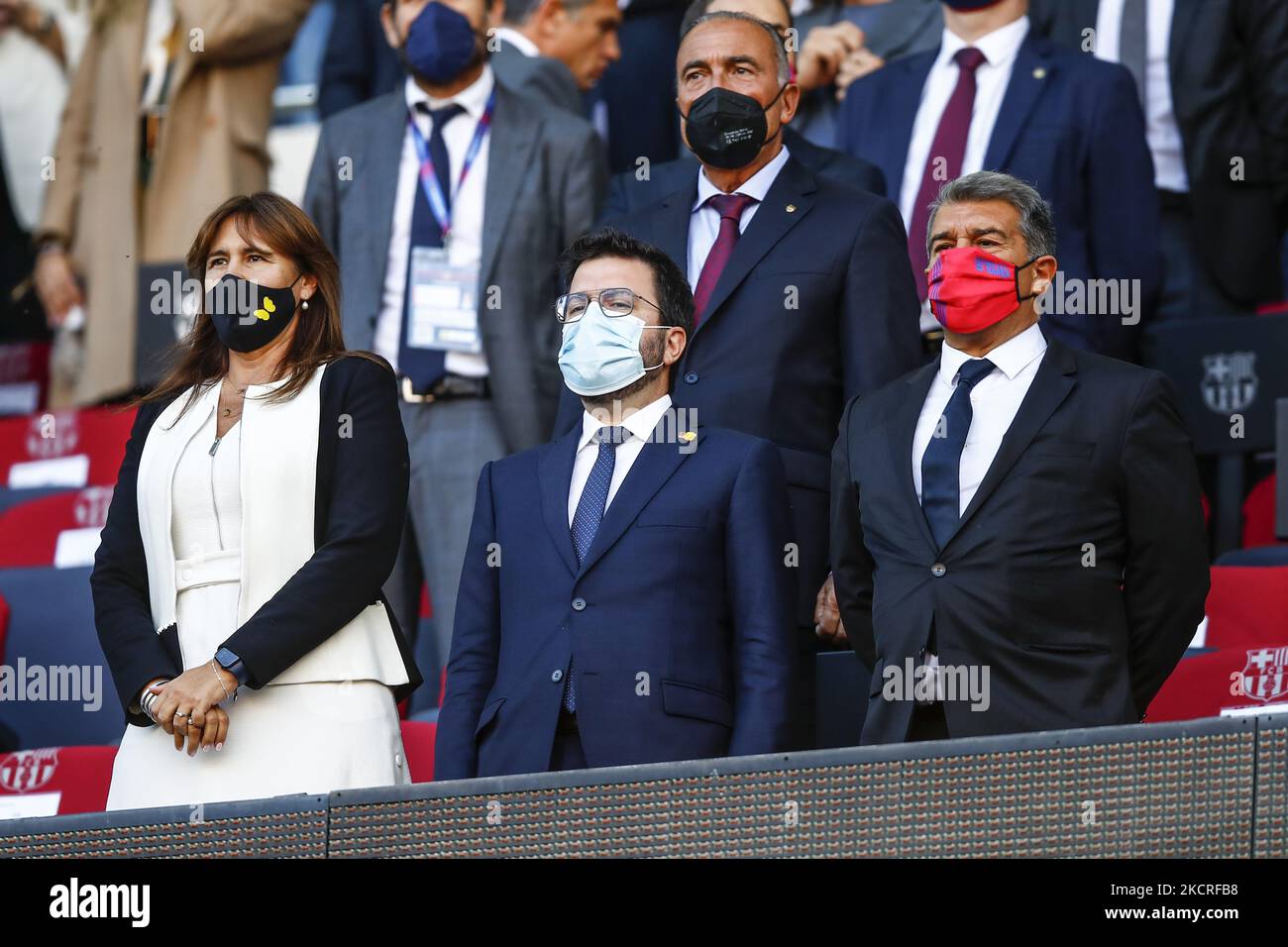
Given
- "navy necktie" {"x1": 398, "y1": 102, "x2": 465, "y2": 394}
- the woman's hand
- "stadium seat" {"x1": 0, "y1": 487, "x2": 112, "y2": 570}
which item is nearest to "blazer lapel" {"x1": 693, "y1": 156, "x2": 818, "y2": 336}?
"navy necktie" {"x1": 398, "y1": 102, "x2": 465, "y2": 394}

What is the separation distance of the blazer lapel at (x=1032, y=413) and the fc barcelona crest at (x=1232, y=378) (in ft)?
7.11

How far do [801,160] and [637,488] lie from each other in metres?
1.58

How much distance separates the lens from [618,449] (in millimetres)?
4824

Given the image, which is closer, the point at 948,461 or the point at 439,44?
the point at 948,461

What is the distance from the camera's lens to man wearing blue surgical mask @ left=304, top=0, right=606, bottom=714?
6.53 meters

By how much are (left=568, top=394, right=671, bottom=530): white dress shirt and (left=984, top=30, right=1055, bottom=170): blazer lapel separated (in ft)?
6.25

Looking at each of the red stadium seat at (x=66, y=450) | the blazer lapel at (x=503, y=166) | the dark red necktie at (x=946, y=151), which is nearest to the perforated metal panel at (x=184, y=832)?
the blazer lapel at (x=503, y=166)

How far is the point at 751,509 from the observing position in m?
4.66

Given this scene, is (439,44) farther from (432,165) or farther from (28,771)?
(28,771)

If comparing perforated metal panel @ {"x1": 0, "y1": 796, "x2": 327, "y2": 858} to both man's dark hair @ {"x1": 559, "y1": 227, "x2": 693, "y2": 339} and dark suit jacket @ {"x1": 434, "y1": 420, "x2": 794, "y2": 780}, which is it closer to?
dark suit jacket @ {"x1": 434, "y1": 420, "x2": 794, "y2": 780}

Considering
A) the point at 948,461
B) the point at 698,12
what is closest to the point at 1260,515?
the point at 698,12
